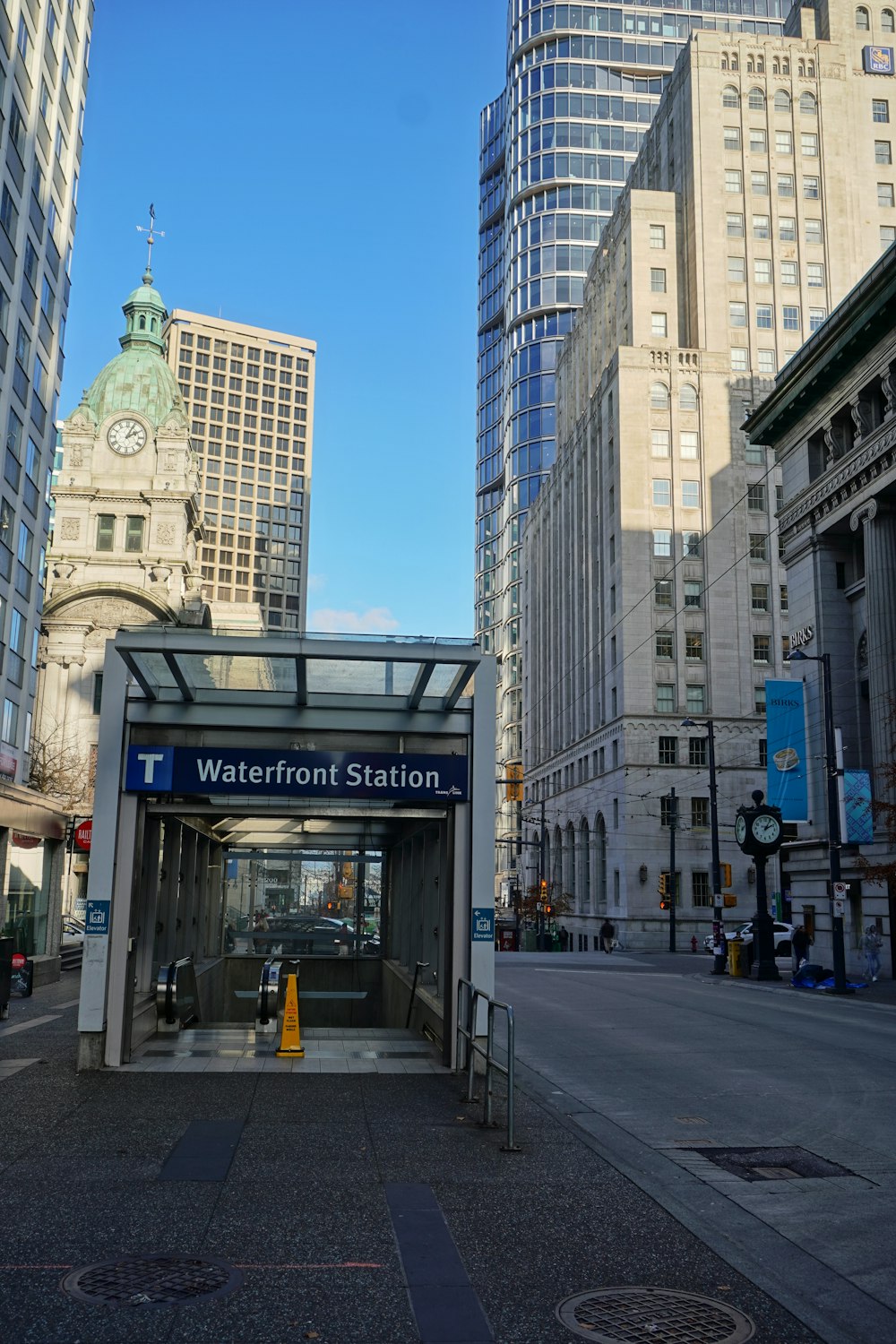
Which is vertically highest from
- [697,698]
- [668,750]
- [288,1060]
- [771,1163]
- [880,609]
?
[697,698]

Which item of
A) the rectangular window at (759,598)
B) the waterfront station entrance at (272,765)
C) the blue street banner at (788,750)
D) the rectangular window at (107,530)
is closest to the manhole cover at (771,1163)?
the waterfront station entrance at (272,765)

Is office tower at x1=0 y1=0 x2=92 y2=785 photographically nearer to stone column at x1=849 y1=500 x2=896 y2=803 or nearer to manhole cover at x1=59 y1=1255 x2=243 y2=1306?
stone column at x1=849 y1=500 x2=896 y2=803

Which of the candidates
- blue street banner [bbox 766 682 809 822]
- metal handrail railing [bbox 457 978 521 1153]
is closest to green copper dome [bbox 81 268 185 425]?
blue street banner [bbox 766 682 809 822]

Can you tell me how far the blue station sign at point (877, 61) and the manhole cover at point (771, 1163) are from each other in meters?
86.3

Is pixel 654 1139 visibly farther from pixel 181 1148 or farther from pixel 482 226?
pixel 482 226

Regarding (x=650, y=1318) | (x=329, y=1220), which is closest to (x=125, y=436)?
(x=329, y=1220)

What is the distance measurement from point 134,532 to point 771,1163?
8261 cm

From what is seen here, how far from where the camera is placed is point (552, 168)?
120 m

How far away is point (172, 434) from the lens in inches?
3487

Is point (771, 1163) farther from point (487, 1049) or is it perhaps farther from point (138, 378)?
point (138, 378)

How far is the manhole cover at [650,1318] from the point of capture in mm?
5523

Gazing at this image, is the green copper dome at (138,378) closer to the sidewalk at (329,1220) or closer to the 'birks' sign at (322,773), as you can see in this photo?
the 'birks' sign at (322,773)

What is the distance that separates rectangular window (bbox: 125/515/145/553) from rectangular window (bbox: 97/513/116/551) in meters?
0.90

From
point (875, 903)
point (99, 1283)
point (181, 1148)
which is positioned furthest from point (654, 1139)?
point (875, 903)
